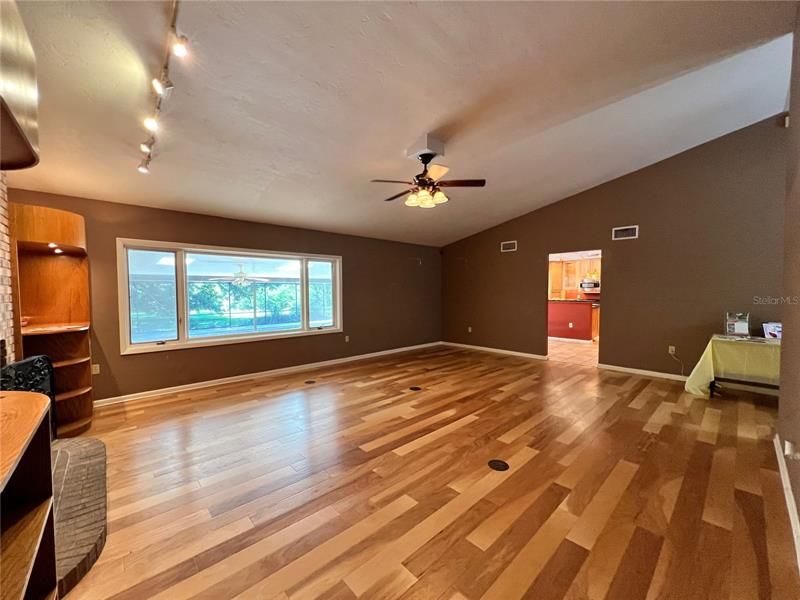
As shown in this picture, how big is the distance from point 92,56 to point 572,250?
20.3ft

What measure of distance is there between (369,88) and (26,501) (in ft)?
9.14

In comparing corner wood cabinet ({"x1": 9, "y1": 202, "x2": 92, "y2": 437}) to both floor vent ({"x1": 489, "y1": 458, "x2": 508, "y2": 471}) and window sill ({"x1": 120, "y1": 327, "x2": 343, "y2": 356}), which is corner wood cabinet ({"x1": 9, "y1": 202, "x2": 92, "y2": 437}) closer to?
window sill ({"x1": 120, "y1": 327, "x2": 343, "y2": 356})

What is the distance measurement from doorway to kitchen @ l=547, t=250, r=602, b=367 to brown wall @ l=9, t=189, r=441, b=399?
290cm

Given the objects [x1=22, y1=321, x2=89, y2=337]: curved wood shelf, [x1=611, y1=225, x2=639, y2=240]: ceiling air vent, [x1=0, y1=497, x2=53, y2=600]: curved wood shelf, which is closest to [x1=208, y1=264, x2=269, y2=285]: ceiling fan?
[x1=22, y1=321, x2=89, y2=337]: curved wood shelf

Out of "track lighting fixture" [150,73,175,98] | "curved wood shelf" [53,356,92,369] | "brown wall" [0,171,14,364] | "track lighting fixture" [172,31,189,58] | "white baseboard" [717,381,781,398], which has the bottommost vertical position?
"white baseboard" [717,381,781,398]

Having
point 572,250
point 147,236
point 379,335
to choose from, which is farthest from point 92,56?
point 572,250

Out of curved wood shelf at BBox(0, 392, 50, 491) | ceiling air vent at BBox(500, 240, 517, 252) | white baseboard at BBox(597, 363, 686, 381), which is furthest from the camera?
ceiling air vent at BBox(500, 240, 517, 252)

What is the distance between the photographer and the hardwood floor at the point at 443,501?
59.6 inches

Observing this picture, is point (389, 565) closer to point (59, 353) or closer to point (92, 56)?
point (92, 56)

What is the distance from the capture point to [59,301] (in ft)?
11.0

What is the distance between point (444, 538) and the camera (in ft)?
5.77

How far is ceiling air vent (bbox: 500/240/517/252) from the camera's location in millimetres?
6480

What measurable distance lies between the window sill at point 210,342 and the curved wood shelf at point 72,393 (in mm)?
788

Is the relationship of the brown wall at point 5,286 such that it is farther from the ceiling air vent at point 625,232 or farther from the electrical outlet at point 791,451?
the ceiling air vent at point 625,232
